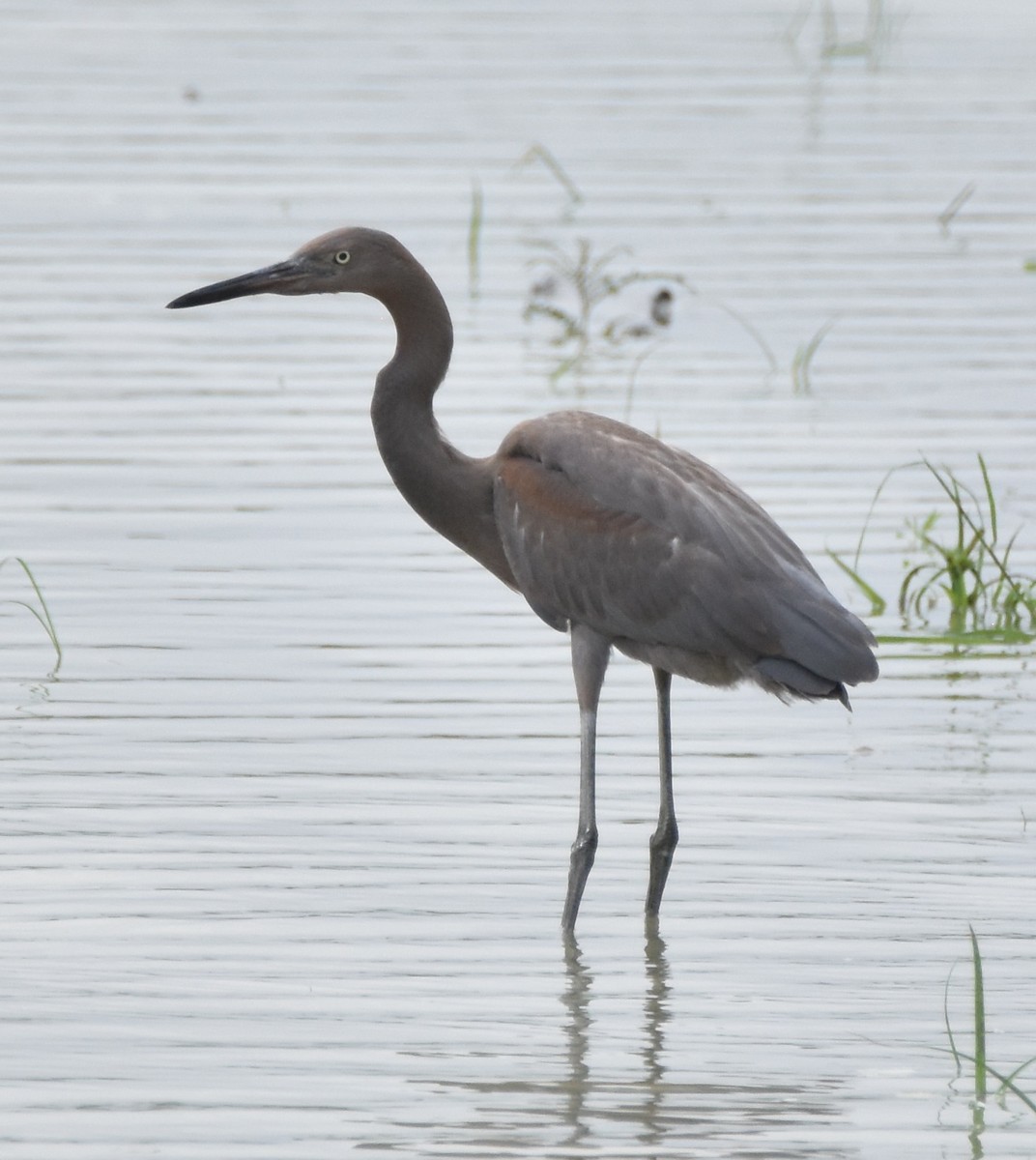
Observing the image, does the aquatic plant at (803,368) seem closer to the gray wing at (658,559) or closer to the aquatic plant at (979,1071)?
the gray wing at (658,559)

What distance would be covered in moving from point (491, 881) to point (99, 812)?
1.01 meters

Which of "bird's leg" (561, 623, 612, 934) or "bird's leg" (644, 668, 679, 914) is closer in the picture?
"bird's leg" (561, 623, 612, 934)

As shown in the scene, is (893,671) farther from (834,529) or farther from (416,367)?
(416,367)

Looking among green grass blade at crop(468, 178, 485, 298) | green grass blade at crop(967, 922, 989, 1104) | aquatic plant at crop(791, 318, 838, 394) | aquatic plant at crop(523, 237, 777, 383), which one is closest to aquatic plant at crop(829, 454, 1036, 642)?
aquatic plant at crop(791, 318, 838, 394)

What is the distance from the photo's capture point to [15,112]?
55.3 feet

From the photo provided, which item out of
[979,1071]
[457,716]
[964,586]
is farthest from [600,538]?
[964,586]

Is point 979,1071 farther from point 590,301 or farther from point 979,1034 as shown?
point 590,301

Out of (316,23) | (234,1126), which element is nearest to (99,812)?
(234,1126)

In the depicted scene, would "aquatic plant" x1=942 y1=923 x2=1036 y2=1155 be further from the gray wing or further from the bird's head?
the bird's head

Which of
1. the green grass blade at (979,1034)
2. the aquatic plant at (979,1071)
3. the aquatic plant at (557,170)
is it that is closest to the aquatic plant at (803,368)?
the aquatic plant at (557,170)

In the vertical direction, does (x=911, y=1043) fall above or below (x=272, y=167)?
below

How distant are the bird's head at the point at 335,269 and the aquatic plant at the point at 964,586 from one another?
6.52ft

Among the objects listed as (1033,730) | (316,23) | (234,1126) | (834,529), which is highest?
(316,23)

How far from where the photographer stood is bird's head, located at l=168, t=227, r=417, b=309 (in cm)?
643
